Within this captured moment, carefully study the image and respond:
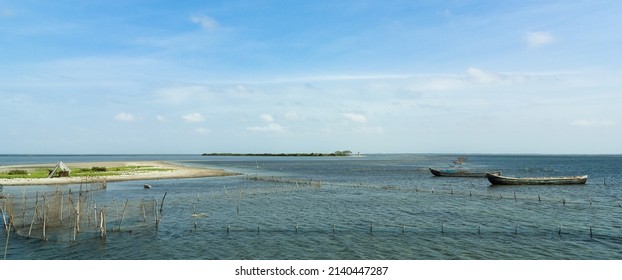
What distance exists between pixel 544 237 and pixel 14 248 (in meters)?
35.5

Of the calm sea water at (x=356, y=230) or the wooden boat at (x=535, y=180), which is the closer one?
the calm sea water at (x=356, y=230)

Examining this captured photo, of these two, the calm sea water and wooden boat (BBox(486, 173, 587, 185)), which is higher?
wooden boat (BBox(486, 173, 587, 185))

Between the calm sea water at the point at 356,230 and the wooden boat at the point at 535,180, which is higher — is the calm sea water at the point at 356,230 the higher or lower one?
the lower one

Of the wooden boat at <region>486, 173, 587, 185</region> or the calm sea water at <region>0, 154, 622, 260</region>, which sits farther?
the wooden boat at <region>486, 173, 587, 185</region>

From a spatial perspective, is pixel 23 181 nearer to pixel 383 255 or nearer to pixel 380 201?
pixel 380 201

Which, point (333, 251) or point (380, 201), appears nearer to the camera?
point (333, 251)

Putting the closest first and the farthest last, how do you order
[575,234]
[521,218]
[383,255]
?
[383,255] → [575,234] → [521,218]

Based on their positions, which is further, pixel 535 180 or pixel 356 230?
pixel 535 180

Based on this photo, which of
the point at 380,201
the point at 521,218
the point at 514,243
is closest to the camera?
the point at 514,243

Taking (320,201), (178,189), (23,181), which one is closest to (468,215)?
(320,201)

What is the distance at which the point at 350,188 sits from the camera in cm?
6731

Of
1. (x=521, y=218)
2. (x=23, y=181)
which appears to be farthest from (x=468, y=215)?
(x=23, y=181)

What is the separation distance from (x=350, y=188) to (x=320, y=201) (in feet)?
57.7

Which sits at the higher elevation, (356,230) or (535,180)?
(535,180)
